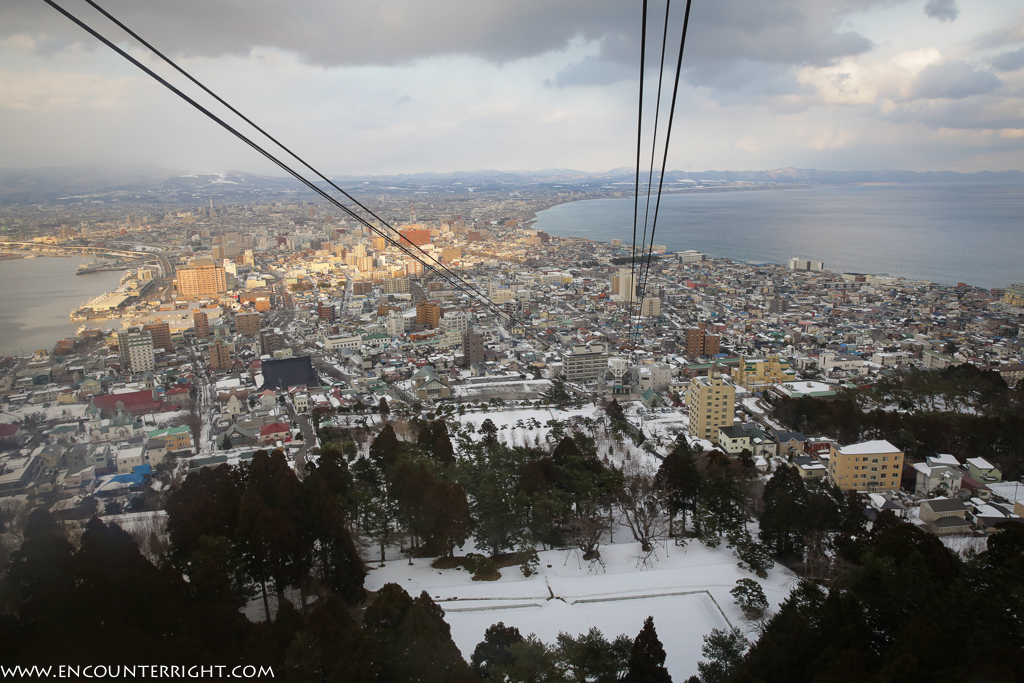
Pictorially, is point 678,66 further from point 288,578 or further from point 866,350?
point 866,350

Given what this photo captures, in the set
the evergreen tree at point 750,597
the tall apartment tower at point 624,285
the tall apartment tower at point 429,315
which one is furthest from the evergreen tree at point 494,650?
the tall apartment tower at point 624,285

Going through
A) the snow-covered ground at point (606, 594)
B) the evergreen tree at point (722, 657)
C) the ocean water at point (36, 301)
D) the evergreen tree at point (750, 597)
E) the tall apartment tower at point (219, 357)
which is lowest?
the tall apartment tower at point (219, 357)

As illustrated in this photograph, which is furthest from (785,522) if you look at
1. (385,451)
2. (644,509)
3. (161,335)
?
(161,335)

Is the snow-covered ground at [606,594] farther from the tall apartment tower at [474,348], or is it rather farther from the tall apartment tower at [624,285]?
the tall apartment tower at [624,285]

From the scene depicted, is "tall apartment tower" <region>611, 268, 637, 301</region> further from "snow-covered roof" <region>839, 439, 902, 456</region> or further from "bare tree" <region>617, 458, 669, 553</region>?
"bare tree" <region>617, 458, 669, 553</region>

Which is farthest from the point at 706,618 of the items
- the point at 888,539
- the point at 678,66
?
the point at 678,66

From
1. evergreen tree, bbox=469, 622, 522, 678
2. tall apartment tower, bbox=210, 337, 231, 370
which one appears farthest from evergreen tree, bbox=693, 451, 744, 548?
tall apartment tower, bbox=210, 337, 231, 370

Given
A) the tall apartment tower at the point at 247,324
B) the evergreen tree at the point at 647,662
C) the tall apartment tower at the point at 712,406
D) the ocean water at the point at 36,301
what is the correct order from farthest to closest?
the tall apartment tower at the point at 247,324 → the tall apartment tower at the point at 712,406 → the ocean water at the point at 36,301 → the evergreen tree at the point at 647,662
